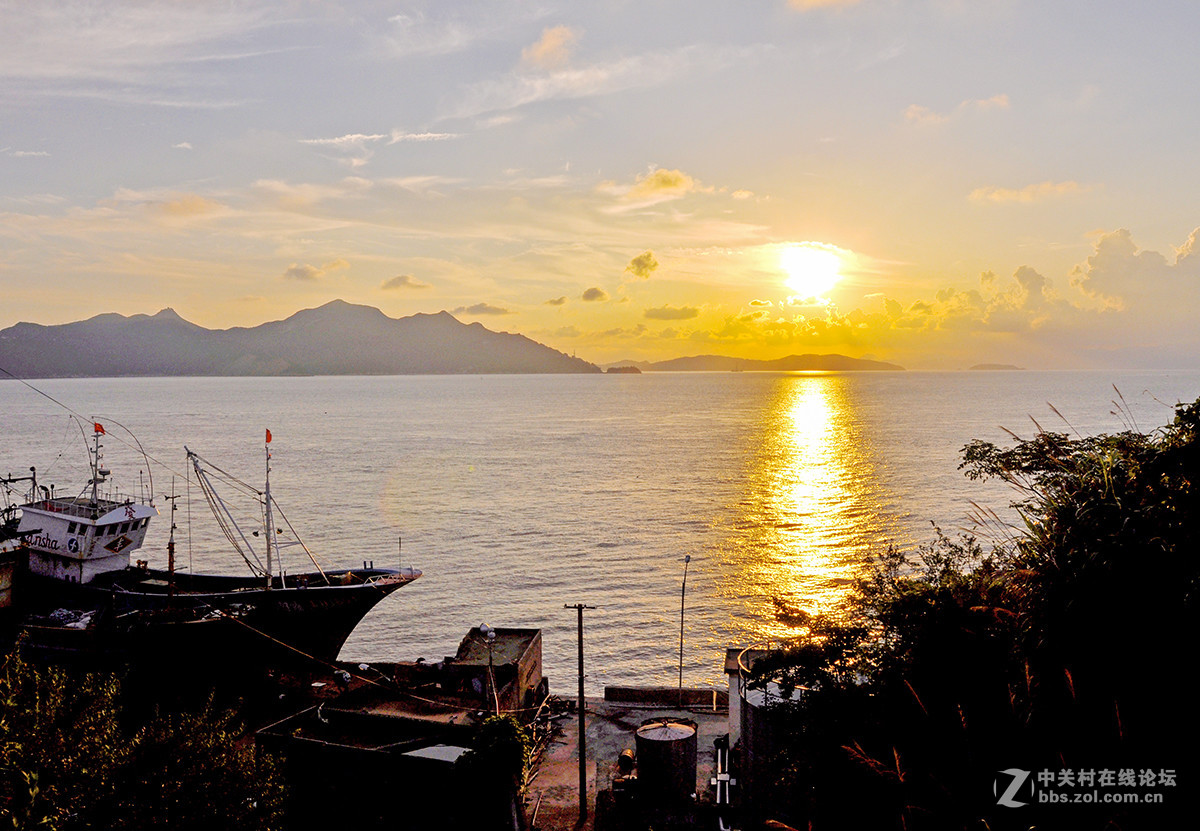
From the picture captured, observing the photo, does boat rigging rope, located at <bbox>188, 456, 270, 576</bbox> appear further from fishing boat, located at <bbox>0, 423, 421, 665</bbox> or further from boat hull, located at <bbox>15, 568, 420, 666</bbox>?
boat hull, located at <bbox>15, 568, 420, 666</bbox>

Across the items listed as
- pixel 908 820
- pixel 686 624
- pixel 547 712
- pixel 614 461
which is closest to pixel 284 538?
pixel 686 624

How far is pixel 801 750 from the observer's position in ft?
62.7

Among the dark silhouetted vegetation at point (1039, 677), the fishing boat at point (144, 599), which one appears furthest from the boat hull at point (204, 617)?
the dark silhouetted vegetation at point (1039, 677)

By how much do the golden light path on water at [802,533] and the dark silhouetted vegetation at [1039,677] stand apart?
554cm

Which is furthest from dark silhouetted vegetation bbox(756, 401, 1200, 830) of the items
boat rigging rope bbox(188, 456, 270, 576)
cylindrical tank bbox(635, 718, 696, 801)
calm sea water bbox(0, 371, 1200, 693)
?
boat rigging rope bbox(188, 456, 270, 576)

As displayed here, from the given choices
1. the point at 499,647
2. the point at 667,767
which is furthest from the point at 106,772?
the point at 499,647

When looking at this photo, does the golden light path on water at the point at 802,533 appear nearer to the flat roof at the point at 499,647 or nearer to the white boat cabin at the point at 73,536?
the flat roof at the point at 499,647

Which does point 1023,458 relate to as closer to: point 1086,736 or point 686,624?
point 1086,736

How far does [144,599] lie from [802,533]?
66827 millimetres

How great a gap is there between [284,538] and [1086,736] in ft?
279

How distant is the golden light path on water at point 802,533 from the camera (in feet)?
209

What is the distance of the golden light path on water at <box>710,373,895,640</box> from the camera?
6384 centimetres

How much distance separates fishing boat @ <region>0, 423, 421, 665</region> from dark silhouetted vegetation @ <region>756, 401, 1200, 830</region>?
34.2 meters

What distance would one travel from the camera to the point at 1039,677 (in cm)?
1398
